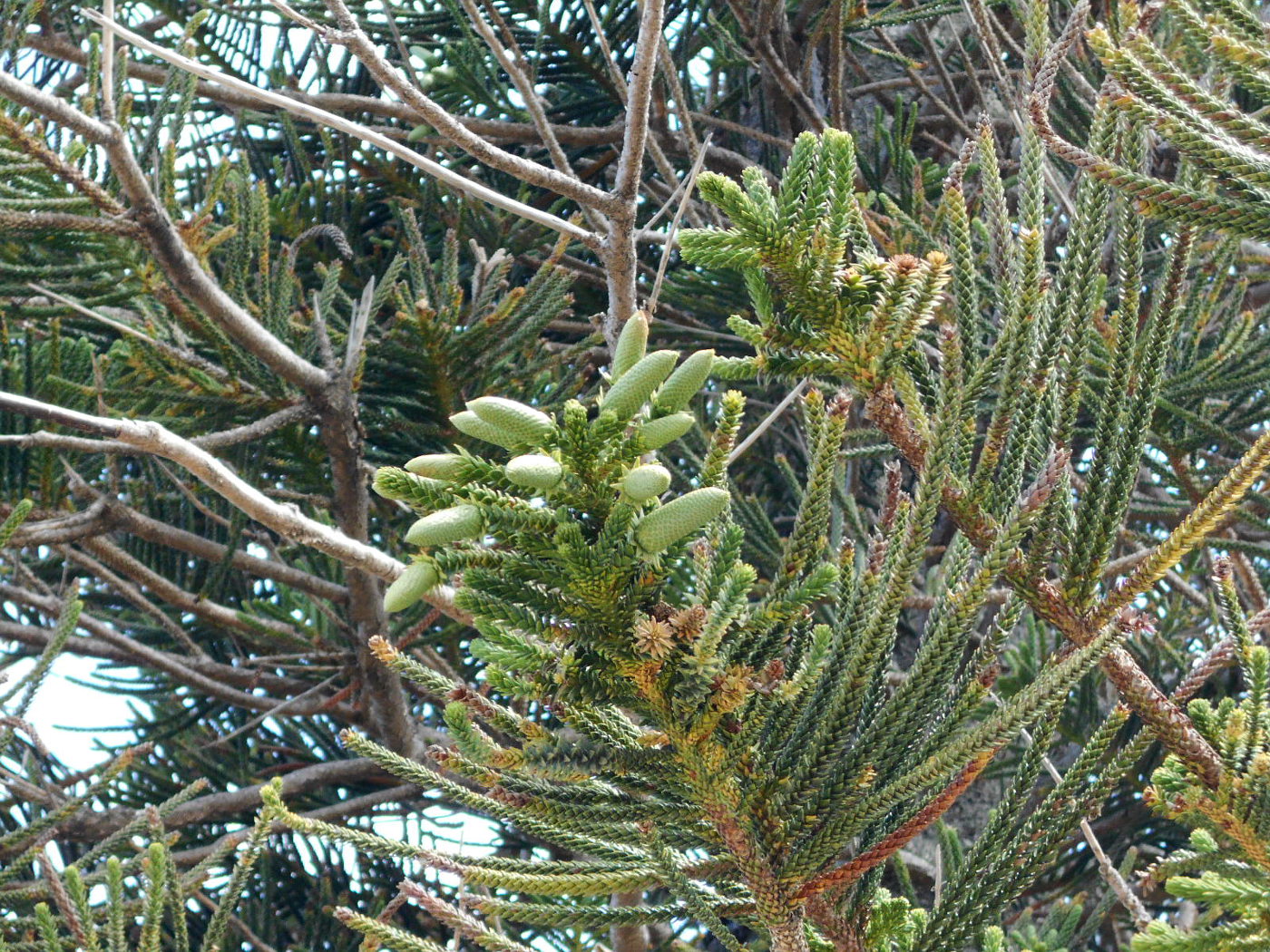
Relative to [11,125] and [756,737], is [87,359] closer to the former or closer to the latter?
[11,125]

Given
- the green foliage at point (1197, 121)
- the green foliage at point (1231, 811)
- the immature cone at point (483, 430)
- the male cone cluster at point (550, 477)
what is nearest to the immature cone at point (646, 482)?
the male cone cluster at point (550, 477)

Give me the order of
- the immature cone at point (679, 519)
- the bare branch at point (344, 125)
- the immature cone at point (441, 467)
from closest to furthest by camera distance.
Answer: the immature cone at point (679, 519)
the immature cone at point (441, 467)
the bare branch at point (344, 125)

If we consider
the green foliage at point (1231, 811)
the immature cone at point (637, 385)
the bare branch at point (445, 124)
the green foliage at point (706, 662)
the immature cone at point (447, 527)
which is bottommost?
the green foliage at point (1231, 811)

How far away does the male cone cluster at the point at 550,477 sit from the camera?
39.9 inches

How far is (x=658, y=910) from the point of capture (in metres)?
1.29

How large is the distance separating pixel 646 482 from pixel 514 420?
0.43ft

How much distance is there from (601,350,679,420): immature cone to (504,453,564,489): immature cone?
70 mm

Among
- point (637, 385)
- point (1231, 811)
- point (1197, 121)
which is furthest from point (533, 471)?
point (1231, 811)

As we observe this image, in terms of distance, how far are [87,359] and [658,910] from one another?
2.49 meters

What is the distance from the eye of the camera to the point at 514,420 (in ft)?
3.51

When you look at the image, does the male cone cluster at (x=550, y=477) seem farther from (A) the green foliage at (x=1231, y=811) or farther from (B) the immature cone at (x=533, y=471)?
(A) the green foliage at (x=1231, y=811)

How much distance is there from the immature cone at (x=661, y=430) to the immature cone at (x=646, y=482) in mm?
44

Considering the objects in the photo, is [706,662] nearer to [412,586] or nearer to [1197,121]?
[412,586]

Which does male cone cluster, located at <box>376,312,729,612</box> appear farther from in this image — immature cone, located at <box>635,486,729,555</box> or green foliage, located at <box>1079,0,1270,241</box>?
green foliage, located at <box>1079,0,1270,241</box>
